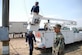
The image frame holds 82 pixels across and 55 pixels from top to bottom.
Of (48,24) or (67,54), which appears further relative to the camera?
(48,24)

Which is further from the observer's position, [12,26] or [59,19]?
[12,26]

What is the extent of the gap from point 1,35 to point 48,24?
799 centimetres

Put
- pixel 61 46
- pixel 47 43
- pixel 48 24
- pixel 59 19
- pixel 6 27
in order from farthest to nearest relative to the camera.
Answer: pixel 59 19 → pixel 48 24 → pixel 47 43 → pixel 6 27 → pixel 61 46

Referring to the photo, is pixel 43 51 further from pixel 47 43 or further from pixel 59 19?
pixel 59 19

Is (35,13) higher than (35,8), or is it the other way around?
(35,8)

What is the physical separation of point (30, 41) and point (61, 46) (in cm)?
574

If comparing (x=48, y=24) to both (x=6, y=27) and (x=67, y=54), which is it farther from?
(x=6, y=27)

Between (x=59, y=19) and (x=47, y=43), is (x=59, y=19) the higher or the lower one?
the higher one

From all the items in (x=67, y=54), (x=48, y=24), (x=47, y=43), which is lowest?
(x=67, y=54)

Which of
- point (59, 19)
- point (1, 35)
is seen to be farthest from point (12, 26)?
point (1, 35)

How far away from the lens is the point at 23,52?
12.1 m

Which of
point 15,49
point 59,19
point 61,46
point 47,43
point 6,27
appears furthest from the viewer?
point 59,19

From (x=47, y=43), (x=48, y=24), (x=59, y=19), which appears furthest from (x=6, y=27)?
(x=59, y=19)

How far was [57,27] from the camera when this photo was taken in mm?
5676
